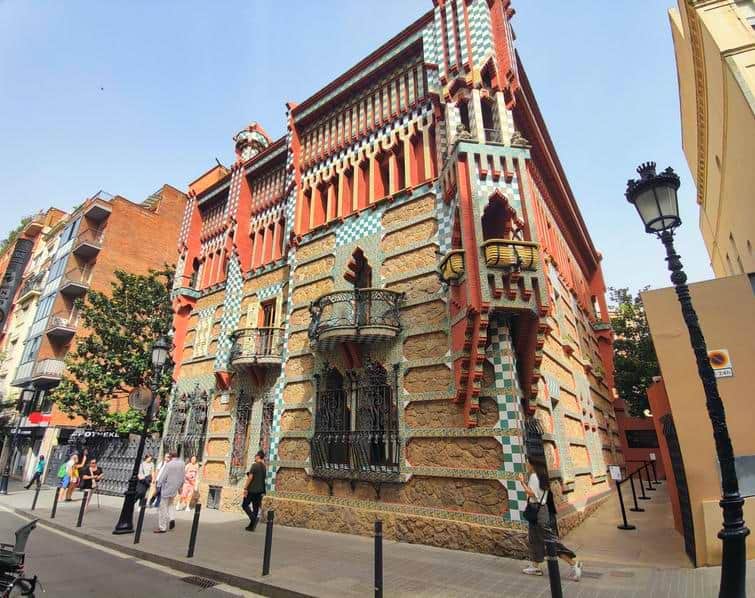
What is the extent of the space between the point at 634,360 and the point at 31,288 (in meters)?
44.7

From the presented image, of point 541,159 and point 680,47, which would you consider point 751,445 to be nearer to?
point 541,159

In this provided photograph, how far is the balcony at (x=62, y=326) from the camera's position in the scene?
86.6ft

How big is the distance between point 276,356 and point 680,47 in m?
20.2

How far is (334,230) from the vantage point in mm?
12914

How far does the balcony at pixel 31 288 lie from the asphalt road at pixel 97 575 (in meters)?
29.7

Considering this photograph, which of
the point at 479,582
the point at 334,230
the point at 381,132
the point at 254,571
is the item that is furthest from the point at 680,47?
the point at 254,571

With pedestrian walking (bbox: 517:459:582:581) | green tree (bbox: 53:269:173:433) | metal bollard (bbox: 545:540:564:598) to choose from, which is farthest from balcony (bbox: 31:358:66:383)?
metal bollard (bbox: 545:540:564:598)

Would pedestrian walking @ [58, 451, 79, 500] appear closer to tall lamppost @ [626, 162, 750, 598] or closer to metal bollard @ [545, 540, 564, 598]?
metal bollard @ [545, 540, 564, 598]

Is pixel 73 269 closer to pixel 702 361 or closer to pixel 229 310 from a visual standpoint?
pixel 229 310

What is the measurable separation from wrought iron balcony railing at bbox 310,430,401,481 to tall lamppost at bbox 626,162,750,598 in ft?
20.4

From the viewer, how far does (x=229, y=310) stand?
15648mm

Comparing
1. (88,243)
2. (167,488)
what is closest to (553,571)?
(167,488)

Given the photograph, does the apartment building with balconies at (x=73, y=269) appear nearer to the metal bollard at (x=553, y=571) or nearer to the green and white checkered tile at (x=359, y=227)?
the green and white checkered tile at (x=359, y=227)

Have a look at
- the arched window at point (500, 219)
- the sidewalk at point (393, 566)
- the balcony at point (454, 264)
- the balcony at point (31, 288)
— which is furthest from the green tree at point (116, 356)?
the arched window at point (500, 219)
